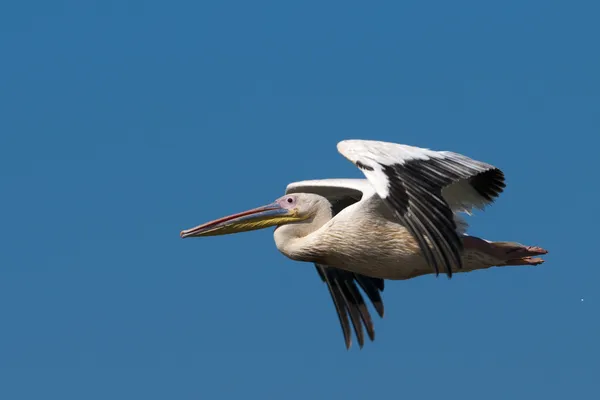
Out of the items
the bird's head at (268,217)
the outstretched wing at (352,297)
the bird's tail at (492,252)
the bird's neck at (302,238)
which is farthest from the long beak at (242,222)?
the bird's tail at (492,252)

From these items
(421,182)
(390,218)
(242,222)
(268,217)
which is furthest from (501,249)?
(242,222)


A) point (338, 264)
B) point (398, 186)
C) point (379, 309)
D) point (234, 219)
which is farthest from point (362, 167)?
point (379, 309)

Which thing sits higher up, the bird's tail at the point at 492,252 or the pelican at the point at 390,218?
the pelican at the point at 390,218

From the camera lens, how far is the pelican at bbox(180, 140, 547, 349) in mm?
11438

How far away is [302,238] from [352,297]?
2.20 m

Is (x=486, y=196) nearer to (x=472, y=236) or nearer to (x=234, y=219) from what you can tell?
(x=472, y=236)

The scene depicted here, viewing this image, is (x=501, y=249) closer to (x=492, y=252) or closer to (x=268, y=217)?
(x=492, y=252)

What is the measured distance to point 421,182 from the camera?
11547mm

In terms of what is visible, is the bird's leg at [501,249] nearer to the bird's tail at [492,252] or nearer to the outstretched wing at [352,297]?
→ the bird's tail at [492,252]

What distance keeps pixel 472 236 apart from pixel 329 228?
1309mm

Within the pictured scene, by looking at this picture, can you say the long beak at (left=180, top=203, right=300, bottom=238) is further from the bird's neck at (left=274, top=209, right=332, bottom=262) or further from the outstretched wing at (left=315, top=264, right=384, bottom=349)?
the outstretched wing at (left=315, top=264, right=384, bottom=349)

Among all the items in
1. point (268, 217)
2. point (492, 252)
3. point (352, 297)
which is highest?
point (268, 217)

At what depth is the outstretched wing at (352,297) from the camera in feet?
48.8

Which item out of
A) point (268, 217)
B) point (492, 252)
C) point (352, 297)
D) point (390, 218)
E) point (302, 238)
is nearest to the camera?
point (390, 218)
